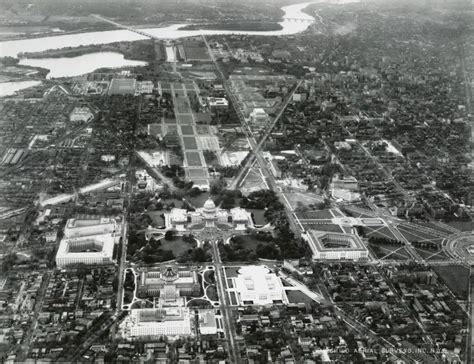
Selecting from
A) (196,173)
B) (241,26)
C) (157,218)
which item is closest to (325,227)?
(157,218)

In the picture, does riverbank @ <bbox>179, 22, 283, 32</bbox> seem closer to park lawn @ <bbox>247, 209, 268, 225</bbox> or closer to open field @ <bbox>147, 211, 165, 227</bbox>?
park lawn @ <bbox>247, 209, 268, 225</bbox>

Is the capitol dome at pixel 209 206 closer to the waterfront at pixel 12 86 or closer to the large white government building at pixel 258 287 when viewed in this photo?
the large white government building at pixel 258 287

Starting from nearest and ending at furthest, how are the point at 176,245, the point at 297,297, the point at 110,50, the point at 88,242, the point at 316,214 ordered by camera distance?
the point at 297,297 < the point at 88,242 < the point at 176,245 < the point at 316,214 < the point at 110,50

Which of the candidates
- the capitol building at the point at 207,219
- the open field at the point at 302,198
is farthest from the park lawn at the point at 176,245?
the open field at the point at 302,198

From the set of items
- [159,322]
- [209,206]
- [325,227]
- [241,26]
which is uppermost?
[209,206]

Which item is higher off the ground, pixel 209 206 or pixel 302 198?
pixel 209 206

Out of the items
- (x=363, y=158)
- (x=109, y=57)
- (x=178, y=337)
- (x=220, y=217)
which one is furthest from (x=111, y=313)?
(x=109, y=57)

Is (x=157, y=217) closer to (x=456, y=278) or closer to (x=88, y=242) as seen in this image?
(x=88, y=242)
